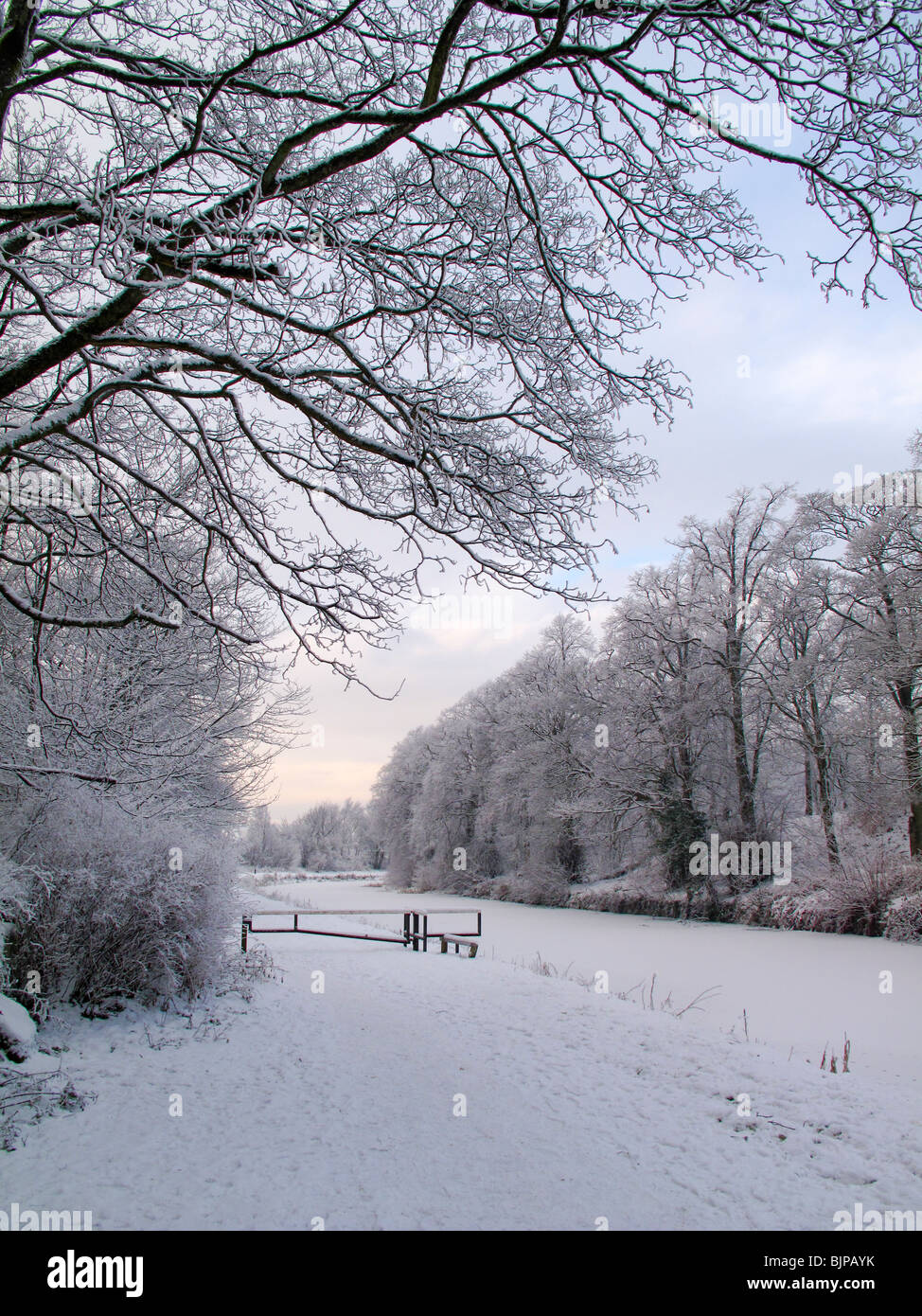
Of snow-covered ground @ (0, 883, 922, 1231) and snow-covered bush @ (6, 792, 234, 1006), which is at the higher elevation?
snow-covered bush @ (6, 792, 234, 1006)

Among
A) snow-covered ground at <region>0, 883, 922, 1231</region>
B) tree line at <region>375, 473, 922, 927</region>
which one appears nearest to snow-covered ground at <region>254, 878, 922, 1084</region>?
snow-covered ground at <region>0, 883, 922, 1231</region>

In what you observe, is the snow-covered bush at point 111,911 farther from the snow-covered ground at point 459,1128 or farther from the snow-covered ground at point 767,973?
the snow-covered ground at point 767,973

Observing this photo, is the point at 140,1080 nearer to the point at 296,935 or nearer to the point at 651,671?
the point at 296,935

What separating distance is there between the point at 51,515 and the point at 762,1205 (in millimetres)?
6274

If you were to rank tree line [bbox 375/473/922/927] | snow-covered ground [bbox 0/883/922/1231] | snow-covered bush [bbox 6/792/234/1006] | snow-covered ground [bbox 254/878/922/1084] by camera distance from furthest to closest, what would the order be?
tree line [bbox 375/473/922/927]
snow-covered ground [bbox 254/878/922/1084]
snow-covered bush [bbox 6/792/234/1006]
snow-covered ground [bbox 0/883/922/1231]

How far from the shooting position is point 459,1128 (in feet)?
14.4

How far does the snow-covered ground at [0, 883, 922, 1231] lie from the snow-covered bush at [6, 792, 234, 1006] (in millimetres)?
437

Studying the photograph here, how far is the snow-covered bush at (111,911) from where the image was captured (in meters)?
5.87

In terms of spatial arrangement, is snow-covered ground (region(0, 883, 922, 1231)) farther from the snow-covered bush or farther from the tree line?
the tree line

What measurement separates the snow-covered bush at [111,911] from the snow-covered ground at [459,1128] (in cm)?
44

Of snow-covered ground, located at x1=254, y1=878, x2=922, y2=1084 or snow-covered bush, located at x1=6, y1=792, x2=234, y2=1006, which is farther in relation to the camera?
snow-covered ground, located at x1=254, y1=878, x2=922, y2=1084

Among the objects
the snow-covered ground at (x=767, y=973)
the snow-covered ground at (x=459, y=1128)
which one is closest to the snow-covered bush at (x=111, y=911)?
the snow-covered ground at (x=459, y=1128)

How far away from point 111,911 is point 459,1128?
3.50m

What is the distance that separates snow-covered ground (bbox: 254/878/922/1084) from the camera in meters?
7.51
